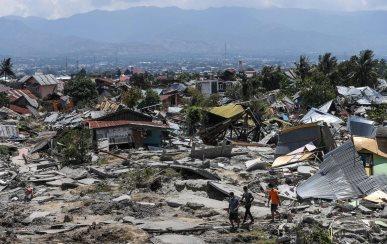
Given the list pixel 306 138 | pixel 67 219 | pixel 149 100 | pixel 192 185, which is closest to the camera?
pixel 67 219

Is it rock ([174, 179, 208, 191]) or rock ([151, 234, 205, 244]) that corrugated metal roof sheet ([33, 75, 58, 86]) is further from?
rock ([151, 234, 205, 244])

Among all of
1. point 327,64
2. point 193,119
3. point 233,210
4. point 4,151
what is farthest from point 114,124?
point 327,64

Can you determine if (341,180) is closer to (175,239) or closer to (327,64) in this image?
(175,239)

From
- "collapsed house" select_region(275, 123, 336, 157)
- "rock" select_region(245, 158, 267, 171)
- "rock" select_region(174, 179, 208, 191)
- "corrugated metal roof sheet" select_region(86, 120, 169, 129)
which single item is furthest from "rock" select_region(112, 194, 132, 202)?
"corrugated metal roof sheet" select_region(86, 120, 169, 129)

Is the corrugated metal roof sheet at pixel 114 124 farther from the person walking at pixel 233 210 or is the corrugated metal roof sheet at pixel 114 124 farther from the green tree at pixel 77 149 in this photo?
the person walking at pixel 233 210

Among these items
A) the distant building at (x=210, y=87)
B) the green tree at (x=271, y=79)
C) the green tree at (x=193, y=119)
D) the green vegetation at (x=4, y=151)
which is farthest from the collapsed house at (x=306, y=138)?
the distant building at (x=210, y=87)

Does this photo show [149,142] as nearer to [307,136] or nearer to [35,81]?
[307,136]

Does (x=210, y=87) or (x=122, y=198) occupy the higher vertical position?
(x=122, y=198)
